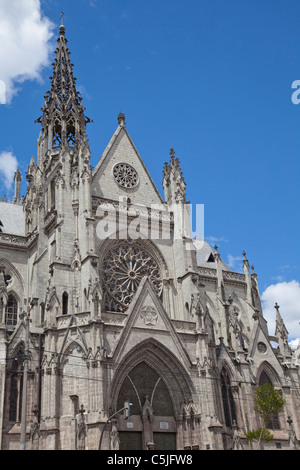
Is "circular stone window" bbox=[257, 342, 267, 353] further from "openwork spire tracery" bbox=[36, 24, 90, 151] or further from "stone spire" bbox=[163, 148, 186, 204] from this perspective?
"openwork spire tracery" bbox=[36, 24, 90, 151]

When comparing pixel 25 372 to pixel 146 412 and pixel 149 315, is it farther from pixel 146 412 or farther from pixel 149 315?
pixel 149 315

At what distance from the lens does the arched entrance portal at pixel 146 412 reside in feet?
90.7

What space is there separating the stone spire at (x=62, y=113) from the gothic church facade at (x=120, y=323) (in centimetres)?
18

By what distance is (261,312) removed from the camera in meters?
42.5

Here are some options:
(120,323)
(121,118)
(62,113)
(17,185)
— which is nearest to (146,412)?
(120,323)

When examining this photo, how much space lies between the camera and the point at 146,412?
2823 centimetres

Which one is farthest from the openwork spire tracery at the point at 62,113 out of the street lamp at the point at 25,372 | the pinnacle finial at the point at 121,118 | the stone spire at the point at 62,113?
the street lamp at the point at 25,372

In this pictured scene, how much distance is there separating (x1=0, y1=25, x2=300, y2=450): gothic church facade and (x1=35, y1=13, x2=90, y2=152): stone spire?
0.18 meters

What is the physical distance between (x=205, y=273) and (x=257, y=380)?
1029cm

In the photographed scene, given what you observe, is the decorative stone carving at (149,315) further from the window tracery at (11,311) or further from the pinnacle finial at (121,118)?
the pinnacle finial at (121,118)

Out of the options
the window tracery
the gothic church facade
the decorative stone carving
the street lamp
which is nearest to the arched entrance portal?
the gothic church facade
